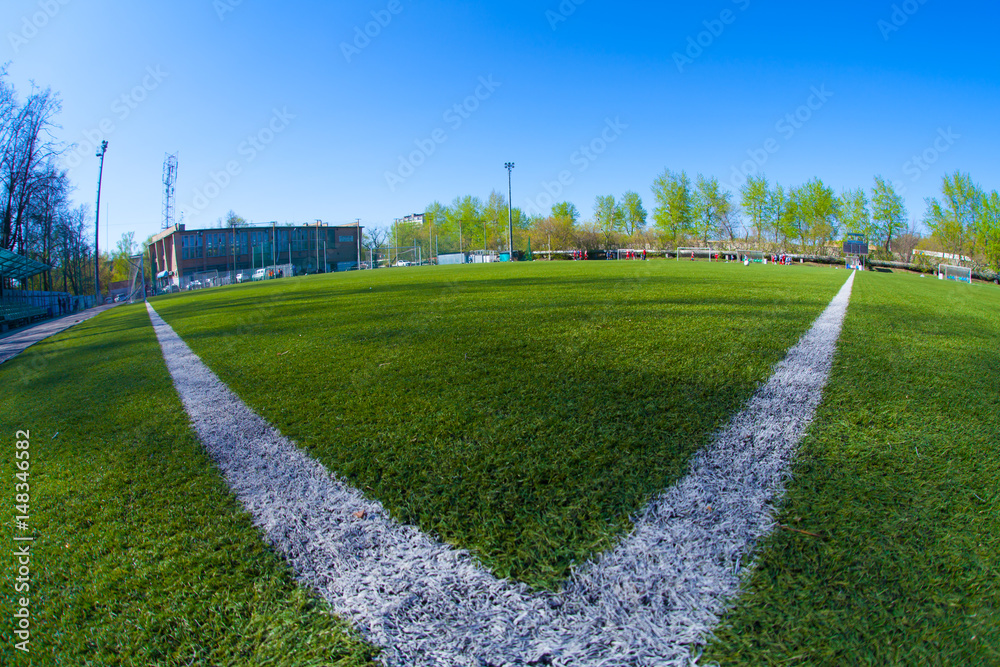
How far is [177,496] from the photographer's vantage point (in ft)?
5.88

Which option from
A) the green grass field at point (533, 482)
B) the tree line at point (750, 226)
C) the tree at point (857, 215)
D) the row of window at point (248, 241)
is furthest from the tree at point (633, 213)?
the green grass field at point (533, 482)

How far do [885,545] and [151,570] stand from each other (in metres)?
2.15

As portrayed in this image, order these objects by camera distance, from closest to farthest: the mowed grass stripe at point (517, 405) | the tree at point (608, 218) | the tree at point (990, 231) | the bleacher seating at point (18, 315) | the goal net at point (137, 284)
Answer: the mowed grass stripe at point (517, 405), the bleacher seating at point (18, 315), the goal net at point (137, 284), the tree at point (990, 231), the tree at point (608, 218)

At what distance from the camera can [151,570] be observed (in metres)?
1.37

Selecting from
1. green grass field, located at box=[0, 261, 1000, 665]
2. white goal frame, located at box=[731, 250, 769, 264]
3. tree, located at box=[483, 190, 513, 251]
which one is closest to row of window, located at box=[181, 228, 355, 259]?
tree, located at box=[483, 190, 513, 251]

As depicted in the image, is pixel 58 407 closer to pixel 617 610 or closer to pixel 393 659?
pixel 393 659

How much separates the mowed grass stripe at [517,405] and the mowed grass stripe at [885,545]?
0.41 metres

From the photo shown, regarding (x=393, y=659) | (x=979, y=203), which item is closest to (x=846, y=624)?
(x=393, y=659)

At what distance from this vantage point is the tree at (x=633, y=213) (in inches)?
2247

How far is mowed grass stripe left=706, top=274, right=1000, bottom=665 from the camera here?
1011 millimetres

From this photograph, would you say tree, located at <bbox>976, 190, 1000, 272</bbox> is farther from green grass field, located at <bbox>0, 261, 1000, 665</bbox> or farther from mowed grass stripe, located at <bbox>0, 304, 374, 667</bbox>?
mowed grass stripe, located at <bbox>0, 304, 374, 667</bbox>

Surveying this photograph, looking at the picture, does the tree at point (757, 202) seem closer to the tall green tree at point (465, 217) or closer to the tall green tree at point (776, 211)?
the tall green tree at point (776, 211)

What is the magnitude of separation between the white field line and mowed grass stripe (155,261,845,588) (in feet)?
0.26

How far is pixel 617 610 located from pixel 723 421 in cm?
129
